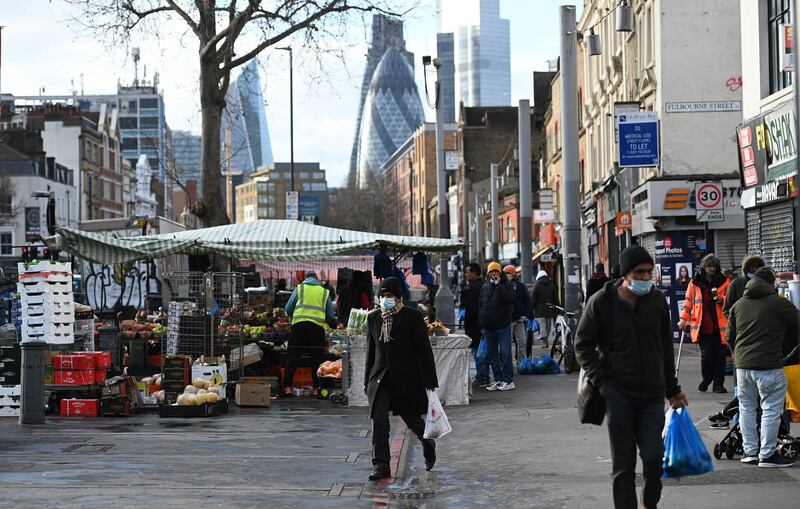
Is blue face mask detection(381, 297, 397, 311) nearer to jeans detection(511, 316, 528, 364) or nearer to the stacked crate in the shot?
the stacked crate

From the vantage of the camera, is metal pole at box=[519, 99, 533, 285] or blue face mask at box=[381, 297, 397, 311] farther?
metal pole at box=[519, 99, 533, 285]

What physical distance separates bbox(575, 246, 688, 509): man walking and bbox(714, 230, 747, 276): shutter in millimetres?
23591

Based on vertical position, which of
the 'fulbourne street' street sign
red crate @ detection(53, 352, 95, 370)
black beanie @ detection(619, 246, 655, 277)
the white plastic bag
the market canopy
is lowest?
the white plastic bag

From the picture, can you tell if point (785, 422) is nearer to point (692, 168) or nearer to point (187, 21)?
point (692, 168)

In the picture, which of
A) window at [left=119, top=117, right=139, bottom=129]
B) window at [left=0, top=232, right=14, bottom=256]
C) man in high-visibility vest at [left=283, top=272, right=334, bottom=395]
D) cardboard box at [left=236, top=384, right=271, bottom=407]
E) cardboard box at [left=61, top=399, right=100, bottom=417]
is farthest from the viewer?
window at [left=119, top=117, right=139, bottom=129]

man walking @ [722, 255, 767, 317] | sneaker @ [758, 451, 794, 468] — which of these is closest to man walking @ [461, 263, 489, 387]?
man walking @ [722, 255, 767, 317]

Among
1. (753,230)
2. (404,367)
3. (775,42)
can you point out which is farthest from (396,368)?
(753,230)

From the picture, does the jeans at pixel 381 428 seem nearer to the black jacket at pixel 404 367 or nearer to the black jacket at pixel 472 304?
the black jacket at pixel 404 367

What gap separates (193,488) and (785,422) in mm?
5261

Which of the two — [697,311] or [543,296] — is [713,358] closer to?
[697,311]

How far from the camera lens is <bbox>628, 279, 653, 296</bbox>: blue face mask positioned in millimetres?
7734

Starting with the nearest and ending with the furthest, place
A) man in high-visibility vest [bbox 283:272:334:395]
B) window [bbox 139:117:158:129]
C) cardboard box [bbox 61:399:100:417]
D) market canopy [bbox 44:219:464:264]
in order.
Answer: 1. cardboard box [bbox 61:399:100:417]
2. man in high-visibility vest [bbox 283:272:334:395]
3. market canopy [bbox 44:219:464:264]
4. window [bbox 139:117:158:129]

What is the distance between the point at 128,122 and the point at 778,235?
167007 millimetres

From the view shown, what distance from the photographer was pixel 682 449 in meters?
8.01
